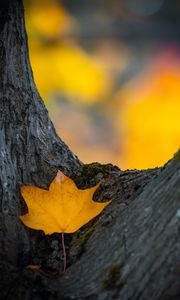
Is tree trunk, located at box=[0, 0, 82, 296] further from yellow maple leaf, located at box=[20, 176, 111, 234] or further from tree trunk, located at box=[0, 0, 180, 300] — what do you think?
yellow maple leaf, located at box=[20, 176, 111, 234]

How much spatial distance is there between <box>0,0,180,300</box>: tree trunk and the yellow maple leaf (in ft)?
0.21

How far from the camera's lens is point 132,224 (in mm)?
1145

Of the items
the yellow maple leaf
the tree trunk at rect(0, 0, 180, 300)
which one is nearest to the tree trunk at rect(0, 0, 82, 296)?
the tree trunk at rect(0, 0, 180, 300)

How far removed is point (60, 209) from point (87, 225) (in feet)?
0.56

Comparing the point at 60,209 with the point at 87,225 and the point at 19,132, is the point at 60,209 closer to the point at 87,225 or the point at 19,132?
the point at 87,225

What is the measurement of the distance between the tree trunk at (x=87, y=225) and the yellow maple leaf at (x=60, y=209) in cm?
7

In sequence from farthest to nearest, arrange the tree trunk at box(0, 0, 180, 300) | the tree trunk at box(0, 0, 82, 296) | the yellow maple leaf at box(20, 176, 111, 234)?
the tree trunk at box(0, 0, 82, 296)
the yellow maple leaf at box(20, 176, 111, 234)
the tree trunk at box(0, 0, 180, 300)

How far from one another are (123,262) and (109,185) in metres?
0.55

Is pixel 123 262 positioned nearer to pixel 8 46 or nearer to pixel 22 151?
pixel 22 151

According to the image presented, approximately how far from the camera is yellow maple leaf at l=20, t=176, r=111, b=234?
131 centimetres

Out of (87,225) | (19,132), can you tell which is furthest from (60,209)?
(19,132)

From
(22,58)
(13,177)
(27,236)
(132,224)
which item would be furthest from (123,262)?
(22,58)

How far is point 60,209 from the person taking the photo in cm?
131

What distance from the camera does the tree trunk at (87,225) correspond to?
101 cm
